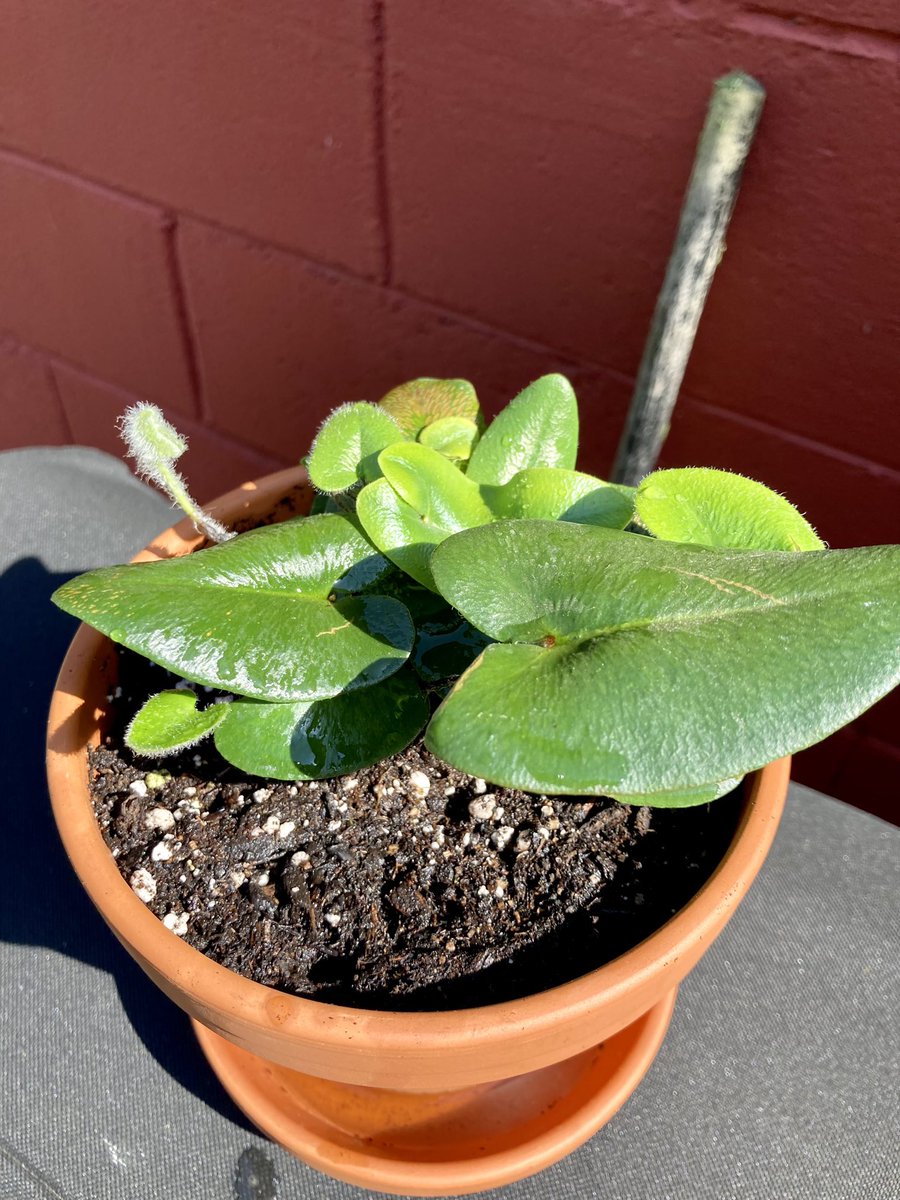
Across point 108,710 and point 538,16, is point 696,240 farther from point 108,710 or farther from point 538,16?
point 108,710

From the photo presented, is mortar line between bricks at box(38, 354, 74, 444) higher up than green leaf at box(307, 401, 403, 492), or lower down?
lower down

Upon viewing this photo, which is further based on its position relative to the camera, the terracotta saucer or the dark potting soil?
the terracotta saucer

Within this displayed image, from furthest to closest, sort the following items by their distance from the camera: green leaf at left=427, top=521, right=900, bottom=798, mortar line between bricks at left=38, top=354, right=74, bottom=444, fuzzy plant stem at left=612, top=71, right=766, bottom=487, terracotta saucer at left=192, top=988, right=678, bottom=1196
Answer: mortar line between bricks at left=38, top=354, right=74, bottom=444 → fuzzy plant stem at left=612, top=71, right=766, bottom=487 → terracotta saucer at left=192, top=988, right=678, bottom=1196 → green leaf at left=427, top=521, right=900, bottom=798

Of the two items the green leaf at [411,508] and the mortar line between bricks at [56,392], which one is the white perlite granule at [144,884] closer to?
the green leaf at [411,508]

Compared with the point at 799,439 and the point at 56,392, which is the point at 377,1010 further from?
the point at 56,392

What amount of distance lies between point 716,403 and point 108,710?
694 millimetres

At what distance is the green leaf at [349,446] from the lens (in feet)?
2.05

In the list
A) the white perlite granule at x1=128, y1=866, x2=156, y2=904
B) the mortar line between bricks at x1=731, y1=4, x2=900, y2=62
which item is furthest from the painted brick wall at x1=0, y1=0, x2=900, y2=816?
the white perlite granule at x1=128, y1=866, x2=156, y2=904

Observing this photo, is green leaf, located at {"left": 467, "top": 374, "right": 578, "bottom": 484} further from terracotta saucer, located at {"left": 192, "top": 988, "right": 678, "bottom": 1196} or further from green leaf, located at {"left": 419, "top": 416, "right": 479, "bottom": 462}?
terracotta saucer, located at {"left": 192, "top": 988, "right": 678, "bottom": 1196}

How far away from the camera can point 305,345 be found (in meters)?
A: 1.23

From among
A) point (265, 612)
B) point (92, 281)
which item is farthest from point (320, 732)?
point (92, 281)

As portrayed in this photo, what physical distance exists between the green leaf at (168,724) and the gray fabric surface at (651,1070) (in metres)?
0.33

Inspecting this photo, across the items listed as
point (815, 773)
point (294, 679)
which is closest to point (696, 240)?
point (294, 679)

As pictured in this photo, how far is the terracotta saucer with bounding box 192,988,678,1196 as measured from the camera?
0.67 m
